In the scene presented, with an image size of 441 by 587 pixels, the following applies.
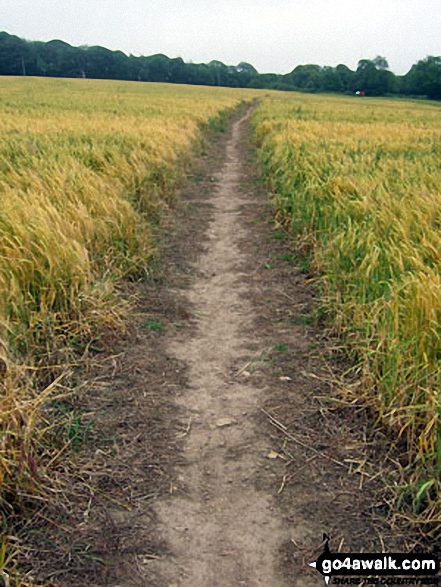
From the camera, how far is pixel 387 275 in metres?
3.63

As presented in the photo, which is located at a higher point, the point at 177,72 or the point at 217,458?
the point at 177,72

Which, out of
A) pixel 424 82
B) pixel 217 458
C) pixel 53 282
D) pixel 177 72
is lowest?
pixel 217 458

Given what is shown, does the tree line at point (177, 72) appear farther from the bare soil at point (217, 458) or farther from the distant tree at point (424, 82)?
the bare soil at point (217, 458)

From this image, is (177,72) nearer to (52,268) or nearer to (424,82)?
(424,82)

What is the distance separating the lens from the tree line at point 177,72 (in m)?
73.4

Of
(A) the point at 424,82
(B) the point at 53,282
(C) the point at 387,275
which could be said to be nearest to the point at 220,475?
(B) the point at 53,282

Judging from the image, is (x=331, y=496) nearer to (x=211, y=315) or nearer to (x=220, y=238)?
(x=211, y=315)

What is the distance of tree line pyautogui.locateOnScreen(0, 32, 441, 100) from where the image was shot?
73.4 metres

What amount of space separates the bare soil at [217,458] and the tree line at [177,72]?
75.9 metres

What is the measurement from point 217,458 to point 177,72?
304 feet

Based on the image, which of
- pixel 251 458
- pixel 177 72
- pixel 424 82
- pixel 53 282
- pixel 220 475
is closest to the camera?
pixel 220 475

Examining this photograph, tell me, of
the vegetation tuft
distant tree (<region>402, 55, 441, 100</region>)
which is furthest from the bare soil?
distant tree (<region>402, 55, 441, 100</region>)

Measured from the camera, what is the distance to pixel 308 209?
5.70m

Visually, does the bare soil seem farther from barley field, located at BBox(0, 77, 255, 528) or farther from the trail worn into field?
barley field, located at BBox(0, 77, 255, 528)
